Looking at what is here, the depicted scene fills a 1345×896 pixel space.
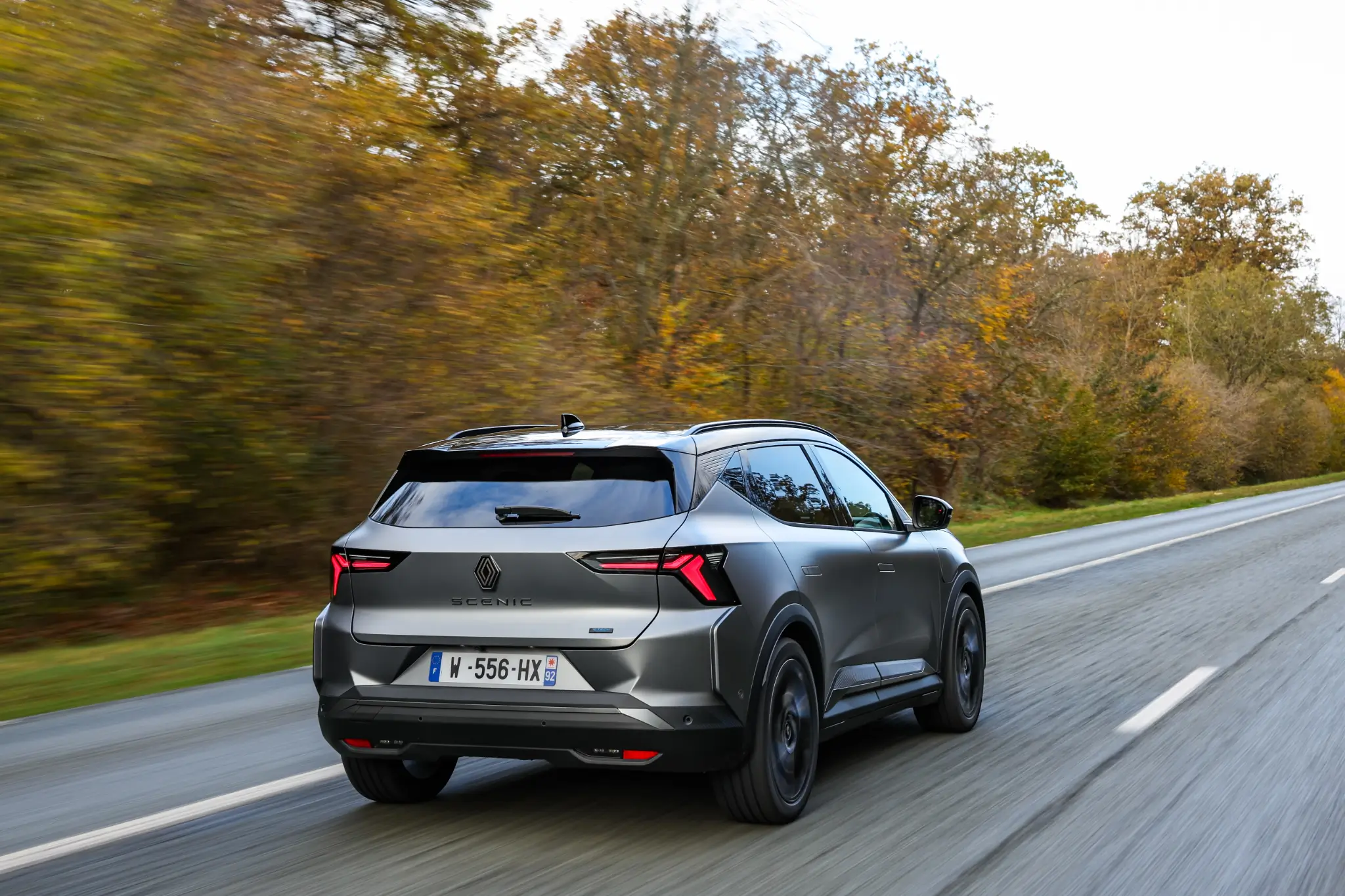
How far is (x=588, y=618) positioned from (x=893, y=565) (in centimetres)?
216

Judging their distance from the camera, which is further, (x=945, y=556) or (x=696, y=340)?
(x=696, y=340)

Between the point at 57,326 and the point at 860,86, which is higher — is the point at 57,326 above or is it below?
below

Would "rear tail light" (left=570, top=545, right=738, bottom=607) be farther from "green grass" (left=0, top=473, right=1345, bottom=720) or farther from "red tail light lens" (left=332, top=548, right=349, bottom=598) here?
"green grass" (left=0, top=473, right=1345, bottom=720)

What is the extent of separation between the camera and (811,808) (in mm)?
5586

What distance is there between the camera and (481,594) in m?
4.98

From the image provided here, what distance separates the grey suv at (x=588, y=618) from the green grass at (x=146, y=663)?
14.0 feet

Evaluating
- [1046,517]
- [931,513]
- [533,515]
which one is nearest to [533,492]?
[533,515]

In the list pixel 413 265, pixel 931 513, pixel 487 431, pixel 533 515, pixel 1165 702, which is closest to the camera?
pixel 533 515

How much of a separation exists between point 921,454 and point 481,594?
26040mm

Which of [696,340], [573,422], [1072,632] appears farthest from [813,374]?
Result: [573,422]

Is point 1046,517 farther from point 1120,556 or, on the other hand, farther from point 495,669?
point 495,669

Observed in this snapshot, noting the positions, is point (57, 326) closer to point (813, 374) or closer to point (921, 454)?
point (813, 374)

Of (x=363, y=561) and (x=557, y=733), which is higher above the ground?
(x=363, y=561)

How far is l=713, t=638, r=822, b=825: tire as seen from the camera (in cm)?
509
